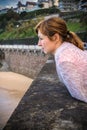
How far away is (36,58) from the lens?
158 feet

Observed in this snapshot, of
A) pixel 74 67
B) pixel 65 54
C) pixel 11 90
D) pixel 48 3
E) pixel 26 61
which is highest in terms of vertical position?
pixel 65 54

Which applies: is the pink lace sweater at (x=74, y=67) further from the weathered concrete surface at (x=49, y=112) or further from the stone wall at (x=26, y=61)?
the stone wall at (x=26, y=61)

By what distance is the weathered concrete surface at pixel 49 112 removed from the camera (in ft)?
15.0

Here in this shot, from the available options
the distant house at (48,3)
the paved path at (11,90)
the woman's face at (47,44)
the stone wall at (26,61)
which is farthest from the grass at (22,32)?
the woman's face at (47,44)

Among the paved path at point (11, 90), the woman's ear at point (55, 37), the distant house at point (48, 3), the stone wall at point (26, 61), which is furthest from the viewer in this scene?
the distant house at point (48, 3)

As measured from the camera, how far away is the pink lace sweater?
5.17 meters

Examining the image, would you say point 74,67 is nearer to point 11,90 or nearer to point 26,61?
point 11,90

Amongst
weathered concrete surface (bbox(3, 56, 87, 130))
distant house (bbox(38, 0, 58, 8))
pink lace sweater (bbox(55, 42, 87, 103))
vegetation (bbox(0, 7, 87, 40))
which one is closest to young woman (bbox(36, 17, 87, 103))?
pink lace sweater (bbox(55, 42, 87, 103))

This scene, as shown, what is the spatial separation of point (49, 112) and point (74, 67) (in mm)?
662

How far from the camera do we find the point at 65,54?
5215mm

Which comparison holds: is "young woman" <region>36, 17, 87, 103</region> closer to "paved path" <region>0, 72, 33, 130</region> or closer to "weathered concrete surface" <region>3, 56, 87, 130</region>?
"weathered concrete surface" <region>3, 56, 87, 130</region>

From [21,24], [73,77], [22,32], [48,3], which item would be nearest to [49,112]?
[73,77]

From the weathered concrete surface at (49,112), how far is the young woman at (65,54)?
270 millimetres

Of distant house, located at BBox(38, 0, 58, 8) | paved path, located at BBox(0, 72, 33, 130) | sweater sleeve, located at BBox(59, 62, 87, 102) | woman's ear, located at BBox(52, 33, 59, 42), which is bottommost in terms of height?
distant house, located at BBox(38, 0, 58, 8)
